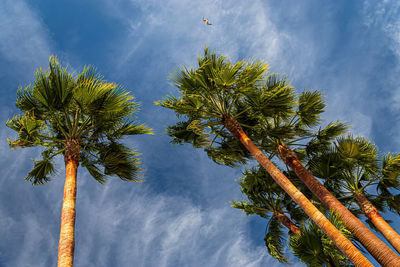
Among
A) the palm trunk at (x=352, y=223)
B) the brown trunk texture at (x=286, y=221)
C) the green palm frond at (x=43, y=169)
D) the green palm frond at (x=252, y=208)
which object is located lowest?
the palm trunk at (x=352, y=223)

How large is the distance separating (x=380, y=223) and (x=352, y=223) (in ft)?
7.51

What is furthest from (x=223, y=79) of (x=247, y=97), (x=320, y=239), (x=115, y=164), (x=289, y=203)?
(x=289, y=203)

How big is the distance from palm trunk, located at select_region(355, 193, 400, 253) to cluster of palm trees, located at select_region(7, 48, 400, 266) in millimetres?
26

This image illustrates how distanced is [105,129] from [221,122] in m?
3.67

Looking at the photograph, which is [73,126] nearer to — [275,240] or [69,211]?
[69,211]

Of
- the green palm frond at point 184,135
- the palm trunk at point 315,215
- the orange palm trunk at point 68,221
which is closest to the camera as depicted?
the orange palm trunk at point 68,221

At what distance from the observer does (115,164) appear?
7.13 metres

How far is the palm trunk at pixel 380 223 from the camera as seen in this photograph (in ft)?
22.4

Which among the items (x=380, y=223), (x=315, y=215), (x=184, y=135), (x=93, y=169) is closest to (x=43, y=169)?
(x=93, y=169)

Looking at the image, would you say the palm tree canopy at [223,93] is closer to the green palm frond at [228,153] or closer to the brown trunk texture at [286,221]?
the green palm frond at [228,153]

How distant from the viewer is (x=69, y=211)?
15.7ft

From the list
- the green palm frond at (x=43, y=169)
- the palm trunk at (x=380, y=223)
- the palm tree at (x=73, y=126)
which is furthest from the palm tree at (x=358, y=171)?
the green palm frond at (x=43, y=169)

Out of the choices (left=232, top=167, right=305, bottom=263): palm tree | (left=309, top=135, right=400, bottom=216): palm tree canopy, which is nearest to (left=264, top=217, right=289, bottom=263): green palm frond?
(left=232, top=167, right=305, bottom=263): palm tree

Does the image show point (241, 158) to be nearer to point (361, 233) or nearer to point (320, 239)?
point (320, 239)
